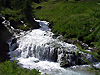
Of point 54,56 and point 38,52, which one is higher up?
point 38,52

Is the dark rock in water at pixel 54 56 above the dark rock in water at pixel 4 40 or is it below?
below

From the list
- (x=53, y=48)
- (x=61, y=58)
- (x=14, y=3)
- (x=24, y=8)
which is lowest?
(x=61, y=58)

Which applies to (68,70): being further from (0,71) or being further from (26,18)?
(26,18)

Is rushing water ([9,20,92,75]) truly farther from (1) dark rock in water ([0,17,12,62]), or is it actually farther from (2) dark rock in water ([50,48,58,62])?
(1) dark rock in water ([0,17,12,62])

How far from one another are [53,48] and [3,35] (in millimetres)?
9511

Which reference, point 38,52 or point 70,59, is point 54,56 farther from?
point 38,52

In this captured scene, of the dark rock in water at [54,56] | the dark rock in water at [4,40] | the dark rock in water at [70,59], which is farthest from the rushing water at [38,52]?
the dark rock in water at [4,40]

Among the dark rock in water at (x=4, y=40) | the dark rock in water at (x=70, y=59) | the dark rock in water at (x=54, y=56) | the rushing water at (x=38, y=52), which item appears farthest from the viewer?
the dark rock in water at (x=4, y=40)

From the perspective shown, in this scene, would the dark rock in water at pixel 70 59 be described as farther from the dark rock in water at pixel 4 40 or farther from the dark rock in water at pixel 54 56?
the dark rock in water at pixel 4 40

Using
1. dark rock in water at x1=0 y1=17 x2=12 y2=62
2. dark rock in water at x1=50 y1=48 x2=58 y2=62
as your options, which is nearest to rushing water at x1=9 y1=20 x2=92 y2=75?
dark rock in water at x1=50 y1=48 x2=58 y2=62

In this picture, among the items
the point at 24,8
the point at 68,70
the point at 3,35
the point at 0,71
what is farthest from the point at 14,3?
the point at 0,71

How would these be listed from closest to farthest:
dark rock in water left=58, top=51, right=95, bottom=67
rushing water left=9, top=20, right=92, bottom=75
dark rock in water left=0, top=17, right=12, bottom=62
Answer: rushing water left=9, top=20, right=92, bottom=75, dark rock in water left=58, top=51, right=95, bottom=67, dark rock in water left=0, top=17, right=12, bottom=62

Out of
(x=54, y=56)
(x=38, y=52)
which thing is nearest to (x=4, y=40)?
(x=38, y=52)

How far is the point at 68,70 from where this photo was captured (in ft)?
42.0
